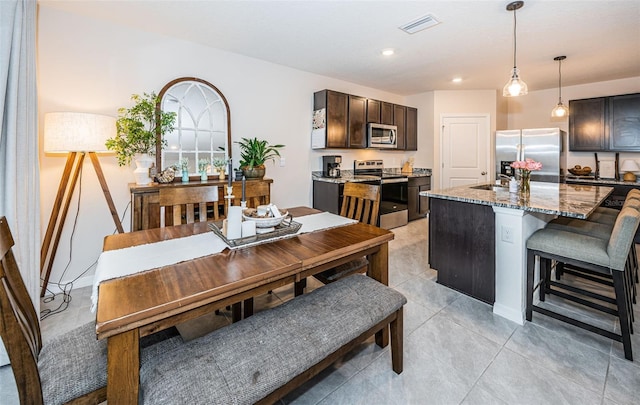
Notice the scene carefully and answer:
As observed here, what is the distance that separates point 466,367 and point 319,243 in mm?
1162

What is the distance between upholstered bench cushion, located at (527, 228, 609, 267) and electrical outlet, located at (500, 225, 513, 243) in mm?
118

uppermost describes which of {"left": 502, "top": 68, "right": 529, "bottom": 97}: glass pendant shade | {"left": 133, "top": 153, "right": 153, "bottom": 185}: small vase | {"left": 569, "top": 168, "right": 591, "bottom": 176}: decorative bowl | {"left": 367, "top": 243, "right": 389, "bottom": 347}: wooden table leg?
{"left": 502, "top": 68, "right": 529, "bottom": 97}: glass pendant shade

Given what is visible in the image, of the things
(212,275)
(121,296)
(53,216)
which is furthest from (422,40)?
(53,216)

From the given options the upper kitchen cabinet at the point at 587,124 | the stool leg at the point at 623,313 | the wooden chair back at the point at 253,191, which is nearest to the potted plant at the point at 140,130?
the wooden chair back at the point at 253,191

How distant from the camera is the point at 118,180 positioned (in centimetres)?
294

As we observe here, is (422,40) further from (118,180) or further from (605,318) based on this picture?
(118,180)

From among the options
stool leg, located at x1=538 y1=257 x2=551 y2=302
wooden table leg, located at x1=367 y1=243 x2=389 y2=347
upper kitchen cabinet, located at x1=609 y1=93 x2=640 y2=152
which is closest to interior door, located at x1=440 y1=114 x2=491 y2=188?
upper kitchen cabinet, located at x1=609 y1=93 x2=640 y2=152

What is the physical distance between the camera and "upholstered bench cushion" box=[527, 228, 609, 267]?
1.84 m

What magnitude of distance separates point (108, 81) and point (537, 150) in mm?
6190

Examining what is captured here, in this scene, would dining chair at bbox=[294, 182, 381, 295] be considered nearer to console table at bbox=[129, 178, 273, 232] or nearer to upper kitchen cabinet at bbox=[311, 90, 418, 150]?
console table at bbox=[129, 178, 273, 232]

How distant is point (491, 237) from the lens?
229cm

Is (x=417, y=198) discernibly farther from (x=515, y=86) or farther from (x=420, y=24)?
(x=420, y=24)

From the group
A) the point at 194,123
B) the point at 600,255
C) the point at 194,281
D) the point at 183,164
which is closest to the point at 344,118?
the point at 194,123

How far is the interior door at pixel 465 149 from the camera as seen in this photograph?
5457 millimetres
